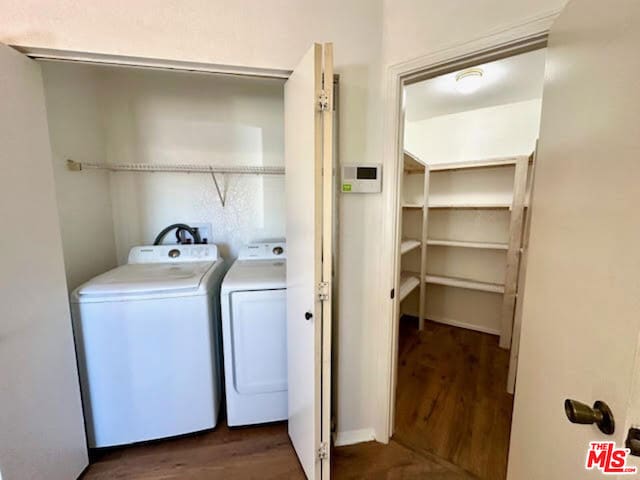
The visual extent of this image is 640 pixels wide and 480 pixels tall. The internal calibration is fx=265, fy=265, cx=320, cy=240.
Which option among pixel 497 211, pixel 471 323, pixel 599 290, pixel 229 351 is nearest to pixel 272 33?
pixel 599 290

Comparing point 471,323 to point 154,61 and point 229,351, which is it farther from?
point 154,61

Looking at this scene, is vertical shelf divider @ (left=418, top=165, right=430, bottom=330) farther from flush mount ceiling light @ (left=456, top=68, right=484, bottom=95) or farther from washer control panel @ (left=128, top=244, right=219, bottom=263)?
washer control panel @ (left=128, top=244, right=219, bottom=263)

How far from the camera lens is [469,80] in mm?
2090

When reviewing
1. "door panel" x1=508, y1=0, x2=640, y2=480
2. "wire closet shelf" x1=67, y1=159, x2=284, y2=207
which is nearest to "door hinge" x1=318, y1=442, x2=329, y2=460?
"door panel" x1=508, y1=0, x2=640, y2=480

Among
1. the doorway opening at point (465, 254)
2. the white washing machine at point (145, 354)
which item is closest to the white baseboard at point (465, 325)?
the doorway opening at point (465, 254)

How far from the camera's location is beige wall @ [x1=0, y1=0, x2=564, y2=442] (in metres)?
1.10

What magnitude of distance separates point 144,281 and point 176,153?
1148mm

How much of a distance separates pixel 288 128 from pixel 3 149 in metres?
1.14

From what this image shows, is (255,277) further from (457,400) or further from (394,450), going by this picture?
(457,400)

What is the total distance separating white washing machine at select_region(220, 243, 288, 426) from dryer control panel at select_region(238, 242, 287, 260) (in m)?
0.38

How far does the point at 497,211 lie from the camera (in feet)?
9.11

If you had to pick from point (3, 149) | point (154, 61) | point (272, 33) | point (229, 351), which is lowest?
point (229, 351)

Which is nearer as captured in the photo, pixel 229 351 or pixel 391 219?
pixel 391 219
